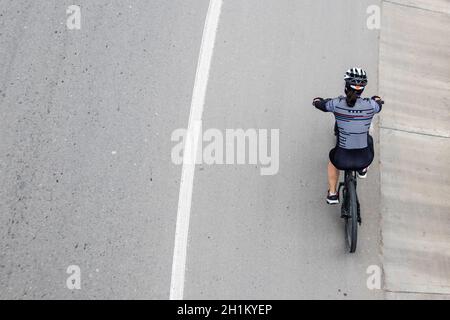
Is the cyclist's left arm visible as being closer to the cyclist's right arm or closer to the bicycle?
the cyclist's right arm

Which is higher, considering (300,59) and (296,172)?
(300,59)

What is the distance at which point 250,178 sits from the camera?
29.0 feet

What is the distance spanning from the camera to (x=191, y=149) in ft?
29.8

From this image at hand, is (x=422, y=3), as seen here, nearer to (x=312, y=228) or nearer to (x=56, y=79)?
(x=312, y=228)

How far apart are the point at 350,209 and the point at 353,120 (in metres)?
1.23

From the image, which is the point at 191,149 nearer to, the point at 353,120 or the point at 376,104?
the point at 353,120

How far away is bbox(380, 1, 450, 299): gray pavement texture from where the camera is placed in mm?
8305

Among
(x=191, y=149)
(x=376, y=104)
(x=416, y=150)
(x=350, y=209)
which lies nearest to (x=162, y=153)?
(x=191, y=149)

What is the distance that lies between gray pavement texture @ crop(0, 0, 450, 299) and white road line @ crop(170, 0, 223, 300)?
0.11 m

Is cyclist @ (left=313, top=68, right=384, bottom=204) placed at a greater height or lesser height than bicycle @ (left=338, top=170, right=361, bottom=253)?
greater

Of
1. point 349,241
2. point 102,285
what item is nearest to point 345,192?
point 349,241

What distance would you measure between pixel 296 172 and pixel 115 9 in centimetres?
454

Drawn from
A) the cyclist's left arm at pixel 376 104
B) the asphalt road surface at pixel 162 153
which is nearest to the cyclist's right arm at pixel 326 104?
the cyclist's left arm at pixel 376 104

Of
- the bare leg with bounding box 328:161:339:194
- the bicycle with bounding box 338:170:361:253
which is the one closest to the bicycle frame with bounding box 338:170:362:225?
the bicycle with bounding box 338:170:361:253
